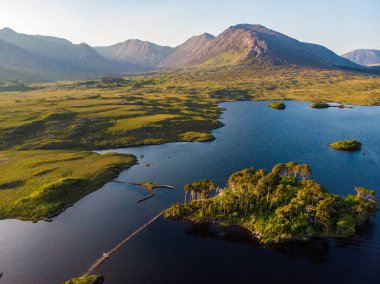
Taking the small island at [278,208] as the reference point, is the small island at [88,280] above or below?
below

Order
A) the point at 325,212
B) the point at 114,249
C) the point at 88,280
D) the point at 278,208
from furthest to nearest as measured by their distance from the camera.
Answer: the point at 278,208, the point at 325,212, the point at 114,249, the point at 88,280

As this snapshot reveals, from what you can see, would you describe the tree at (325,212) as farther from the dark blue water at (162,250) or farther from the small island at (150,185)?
the small island at (150,185)

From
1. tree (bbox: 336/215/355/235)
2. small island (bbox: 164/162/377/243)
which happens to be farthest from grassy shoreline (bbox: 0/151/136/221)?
tree (bbox: 336/215/355/235)

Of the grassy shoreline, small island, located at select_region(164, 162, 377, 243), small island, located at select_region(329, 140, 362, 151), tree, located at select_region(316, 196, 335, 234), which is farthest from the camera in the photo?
small island, located at select_region(329, 140, 362, 151)

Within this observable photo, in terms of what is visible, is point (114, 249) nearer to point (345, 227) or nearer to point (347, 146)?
point (345, 227)

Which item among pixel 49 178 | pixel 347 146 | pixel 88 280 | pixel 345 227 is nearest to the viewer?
pixel 88 280

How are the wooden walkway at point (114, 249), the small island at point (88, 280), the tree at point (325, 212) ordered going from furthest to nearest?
the tree at point (325, 212) < the wooden walkway at point (114, 249) < the small island at point (88, 280)

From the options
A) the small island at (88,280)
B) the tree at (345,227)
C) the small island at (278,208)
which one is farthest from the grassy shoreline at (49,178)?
the tree at (345,227)

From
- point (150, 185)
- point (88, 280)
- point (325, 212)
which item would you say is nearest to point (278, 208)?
point (325, 212)

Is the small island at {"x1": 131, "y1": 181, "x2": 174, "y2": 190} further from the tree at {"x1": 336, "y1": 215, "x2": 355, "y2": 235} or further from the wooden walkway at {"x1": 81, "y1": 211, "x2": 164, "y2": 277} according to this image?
the tree at {"x1": 336, "y1": 215, "x2": 355, "y2": 235}
